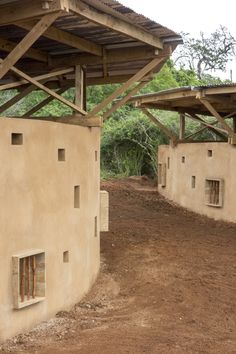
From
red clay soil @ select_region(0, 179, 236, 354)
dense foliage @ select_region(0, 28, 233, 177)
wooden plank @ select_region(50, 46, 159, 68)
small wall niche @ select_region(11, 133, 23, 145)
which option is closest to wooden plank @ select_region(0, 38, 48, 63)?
wooden plank @ select_region(50, 46, 159, 68)

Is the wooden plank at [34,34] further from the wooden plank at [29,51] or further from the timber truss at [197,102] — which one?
the timber truss at [197,102]

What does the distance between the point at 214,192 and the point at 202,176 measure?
748mm

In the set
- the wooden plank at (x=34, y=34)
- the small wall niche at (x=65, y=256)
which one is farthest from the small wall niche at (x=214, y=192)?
the wooden plank at (x=34, y=34)

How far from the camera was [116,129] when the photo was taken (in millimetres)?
26656

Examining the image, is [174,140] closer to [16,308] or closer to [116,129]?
[116,129]

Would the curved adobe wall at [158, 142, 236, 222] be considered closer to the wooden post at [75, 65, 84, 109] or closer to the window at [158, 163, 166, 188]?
the window at [158, 163, 166, 188]

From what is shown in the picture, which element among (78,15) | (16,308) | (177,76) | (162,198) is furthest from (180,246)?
(177,76)

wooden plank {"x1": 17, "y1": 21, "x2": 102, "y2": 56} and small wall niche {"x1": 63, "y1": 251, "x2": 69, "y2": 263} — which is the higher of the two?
wooden plank {"x1": 17, "y1": 21, "x2": 102, "y2": 56}

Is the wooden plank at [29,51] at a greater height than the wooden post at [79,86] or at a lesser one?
greater

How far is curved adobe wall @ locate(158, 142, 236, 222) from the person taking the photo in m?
15.2

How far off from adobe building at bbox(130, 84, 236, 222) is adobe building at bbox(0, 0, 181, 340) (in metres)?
4.45

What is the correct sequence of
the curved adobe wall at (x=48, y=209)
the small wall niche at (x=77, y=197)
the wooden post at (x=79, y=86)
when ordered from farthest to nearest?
the wooden post at (x=79, y=86), the small wall niche at (x=77, y=197), the curved adobe wall at (x=48, y=209)

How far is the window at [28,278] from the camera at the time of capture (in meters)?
6.99

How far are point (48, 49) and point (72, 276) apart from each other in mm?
4326
